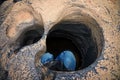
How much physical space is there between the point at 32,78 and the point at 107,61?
406 millimetres

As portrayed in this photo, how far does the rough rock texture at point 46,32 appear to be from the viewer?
1.43 m

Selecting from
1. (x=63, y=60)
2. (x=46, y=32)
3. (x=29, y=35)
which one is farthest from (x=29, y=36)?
(x=46, y=32)

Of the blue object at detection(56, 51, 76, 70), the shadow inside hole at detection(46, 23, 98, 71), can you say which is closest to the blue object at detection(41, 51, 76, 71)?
the blue object at detection(56, 51, 76, 70)

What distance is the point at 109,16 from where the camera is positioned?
1.60 metres

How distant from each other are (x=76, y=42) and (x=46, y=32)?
2.17ft

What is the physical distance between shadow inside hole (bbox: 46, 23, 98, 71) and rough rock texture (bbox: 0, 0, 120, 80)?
17cm

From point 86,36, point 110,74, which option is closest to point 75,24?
point 86,36

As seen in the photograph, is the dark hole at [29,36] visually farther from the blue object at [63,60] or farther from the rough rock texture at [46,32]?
the blue object at [63,60]

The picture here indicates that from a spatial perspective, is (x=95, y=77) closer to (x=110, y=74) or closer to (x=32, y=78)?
(x=110, y=74)

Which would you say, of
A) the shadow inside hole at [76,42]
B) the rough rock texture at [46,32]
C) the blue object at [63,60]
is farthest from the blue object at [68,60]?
the rough rock texture at [46,32]

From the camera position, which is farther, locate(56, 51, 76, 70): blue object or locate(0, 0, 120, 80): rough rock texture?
locate(56, 51, 76, 70): blue object

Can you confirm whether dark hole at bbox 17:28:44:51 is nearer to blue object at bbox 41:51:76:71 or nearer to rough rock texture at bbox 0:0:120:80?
rough rock texture at bbox 0:0:120:80

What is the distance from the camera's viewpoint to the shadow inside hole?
1.87 meters

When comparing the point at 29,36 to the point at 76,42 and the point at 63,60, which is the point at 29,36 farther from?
the point at 76,42
